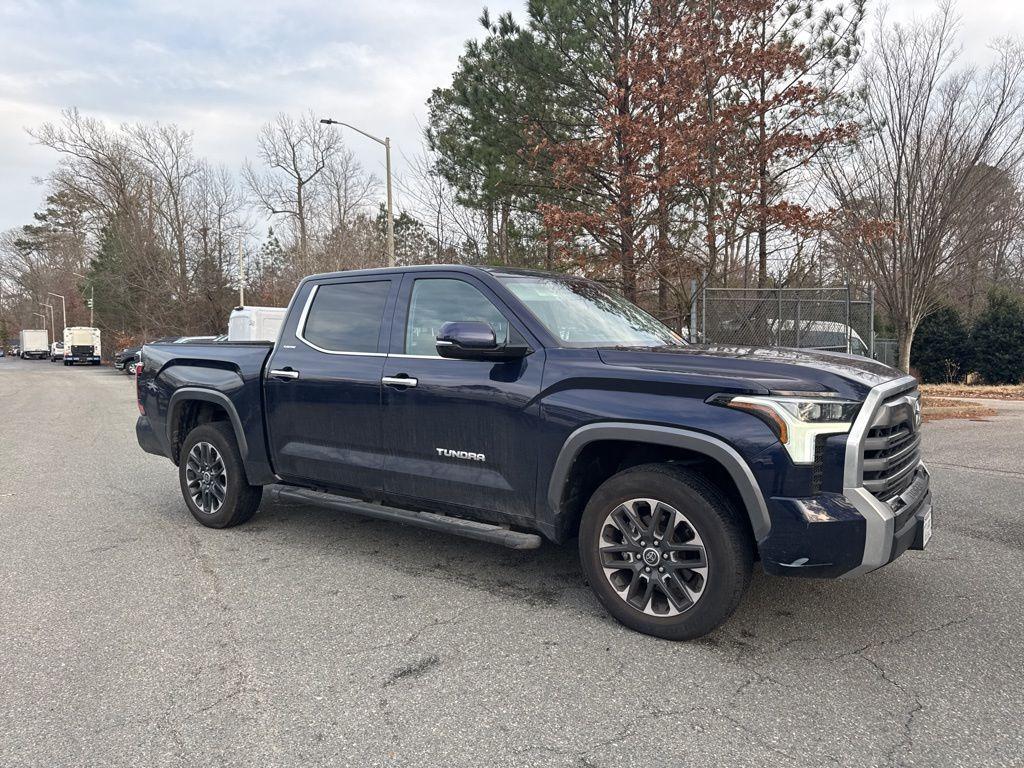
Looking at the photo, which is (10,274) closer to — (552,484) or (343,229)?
(343,229)

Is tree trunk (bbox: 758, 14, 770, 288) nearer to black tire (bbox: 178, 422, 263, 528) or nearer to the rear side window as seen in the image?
the rear side window

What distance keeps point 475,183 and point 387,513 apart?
1420cm

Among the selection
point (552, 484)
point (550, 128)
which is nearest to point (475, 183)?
point (550, 128)

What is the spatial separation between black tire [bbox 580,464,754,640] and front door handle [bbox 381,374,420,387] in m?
1.29

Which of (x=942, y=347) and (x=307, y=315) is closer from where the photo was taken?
(x=307, y=315)

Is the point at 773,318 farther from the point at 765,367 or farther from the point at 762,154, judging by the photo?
the point at 765,367

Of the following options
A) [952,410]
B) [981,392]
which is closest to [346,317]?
[952,410]

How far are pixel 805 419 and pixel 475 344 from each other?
161 centimetres

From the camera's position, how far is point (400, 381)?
13.9 feet

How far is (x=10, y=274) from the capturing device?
85.9m

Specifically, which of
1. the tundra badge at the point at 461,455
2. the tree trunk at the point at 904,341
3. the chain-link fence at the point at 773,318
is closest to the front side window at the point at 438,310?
the tundra badge at the point at 461,455

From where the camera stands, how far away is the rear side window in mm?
4609

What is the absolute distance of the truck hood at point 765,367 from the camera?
3.09m

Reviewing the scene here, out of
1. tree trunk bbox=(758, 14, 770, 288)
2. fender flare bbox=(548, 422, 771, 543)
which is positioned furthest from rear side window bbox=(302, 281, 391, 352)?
tree trunk bbox=(758, 14, 770, 288)
